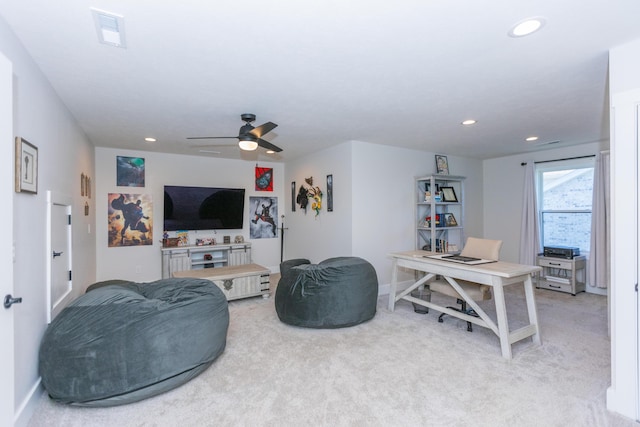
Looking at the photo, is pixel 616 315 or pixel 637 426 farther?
pixel 616 315

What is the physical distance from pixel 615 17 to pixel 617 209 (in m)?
1.13

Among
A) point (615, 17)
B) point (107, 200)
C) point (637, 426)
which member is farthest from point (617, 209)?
point (107, 200)

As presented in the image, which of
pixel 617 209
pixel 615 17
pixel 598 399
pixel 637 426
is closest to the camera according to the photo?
pixel 615 17

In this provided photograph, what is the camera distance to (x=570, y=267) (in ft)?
15.9

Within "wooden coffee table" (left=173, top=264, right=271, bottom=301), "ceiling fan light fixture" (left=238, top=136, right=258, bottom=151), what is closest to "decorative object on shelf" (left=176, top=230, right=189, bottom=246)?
"wooden coffee table" (left=173, top=264, right=271, bottom=301)

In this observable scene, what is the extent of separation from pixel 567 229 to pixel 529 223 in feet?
1.83

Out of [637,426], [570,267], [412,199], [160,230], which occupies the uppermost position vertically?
[412,199]

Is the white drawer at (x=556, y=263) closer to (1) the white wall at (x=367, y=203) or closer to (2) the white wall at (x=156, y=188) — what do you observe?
(1) the white wall at (x=367, y=203)

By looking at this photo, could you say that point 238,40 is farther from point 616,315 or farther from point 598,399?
point 598,399

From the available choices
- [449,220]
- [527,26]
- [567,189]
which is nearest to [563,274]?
[567,189]

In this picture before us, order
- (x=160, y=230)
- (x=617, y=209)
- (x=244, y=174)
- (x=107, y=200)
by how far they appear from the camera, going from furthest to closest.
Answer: (x=244, y=174) < (x=160, y=230) < (x=107, y=200) < (x=617, y=209)

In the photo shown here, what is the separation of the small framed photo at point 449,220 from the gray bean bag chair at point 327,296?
2530 millimetres

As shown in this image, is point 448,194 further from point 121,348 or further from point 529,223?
point 121,348

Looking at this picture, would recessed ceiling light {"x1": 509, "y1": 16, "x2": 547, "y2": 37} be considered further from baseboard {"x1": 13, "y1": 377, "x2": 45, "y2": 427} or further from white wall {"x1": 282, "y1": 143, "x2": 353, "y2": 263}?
baseboard {"x1": 13, "y1": 377, "x2": 45, "y2": 427}
